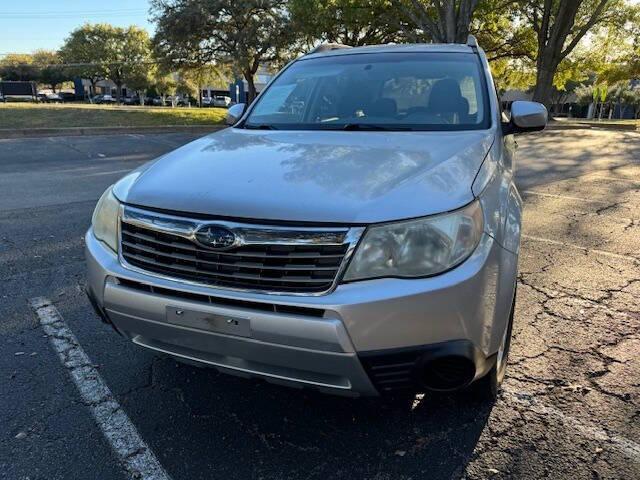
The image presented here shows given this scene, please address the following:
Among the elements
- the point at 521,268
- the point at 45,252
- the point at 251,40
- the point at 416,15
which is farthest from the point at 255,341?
the point at 251,40

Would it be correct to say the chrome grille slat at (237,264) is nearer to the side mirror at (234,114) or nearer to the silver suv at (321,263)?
the silver suv at (321,263)

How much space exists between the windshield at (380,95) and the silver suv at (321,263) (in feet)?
1.97

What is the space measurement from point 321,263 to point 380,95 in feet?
6.14

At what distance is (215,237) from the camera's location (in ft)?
6.49

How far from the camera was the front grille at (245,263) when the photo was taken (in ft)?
6.16

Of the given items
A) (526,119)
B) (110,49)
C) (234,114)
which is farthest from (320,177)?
(110,49)

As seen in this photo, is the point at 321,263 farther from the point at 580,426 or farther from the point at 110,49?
the point at 110,49

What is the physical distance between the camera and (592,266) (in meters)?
4.61

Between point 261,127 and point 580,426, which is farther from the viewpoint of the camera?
point 261,127

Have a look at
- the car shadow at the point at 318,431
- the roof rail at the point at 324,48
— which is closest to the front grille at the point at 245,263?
the car shadow at the point at 318,431

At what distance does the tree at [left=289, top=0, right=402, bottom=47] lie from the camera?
21.1 meters

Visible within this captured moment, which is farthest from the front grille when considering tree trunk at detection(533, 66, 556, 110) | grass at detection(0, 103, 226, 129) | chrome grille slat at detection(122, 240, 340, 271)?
tree trunk at detection(533, 66, 556, 110)

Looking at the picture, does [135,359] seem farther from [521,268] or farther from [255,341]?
[521,268]

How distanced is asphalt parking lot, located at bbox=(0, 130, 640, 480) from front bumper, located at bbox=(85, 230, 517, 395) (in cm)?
45
